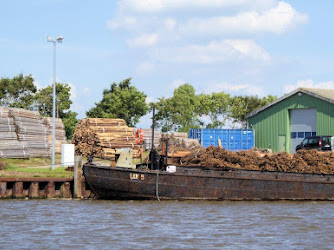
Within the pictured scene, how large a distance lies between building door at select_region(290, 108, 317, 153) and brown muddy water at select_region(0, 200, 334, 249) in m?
20.6

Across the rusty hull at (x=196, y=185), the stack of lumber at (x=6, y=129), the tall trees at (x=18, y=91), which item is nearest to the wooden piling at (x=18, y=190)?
the rusty hull at (x=196, y=185)

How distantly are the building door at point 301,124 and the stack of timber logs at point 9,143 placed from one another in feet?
65.6

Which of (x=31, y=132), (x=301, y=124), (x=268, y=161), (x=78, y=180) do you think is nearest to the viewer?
(x=78, y=180)

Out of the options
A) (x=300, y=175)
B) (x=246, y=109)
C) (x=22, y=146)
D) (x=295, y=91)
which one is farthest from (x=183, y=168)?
(x=246, y=109)

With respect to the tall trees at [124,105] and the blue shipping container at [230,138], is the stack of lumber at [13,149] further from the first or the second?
the tall trees at [124,105]

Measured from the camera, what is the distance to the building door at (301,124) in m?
47.5

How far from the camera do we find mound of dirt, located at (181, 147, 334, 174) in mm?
29375

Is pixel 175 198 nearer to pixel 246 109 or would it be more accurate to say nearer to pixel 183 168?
pixel 183 168

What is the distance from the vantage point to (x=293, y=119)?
49281 mm

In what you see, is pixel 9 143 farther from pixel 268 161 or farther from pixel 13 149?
pixel 268 161

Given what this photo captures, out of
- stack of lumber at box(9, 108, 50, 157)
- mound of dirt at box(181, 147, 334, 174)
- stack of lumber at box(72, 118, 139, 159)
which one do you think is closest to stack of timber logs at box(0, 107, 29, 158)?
stack of lumber at box(9, 108, 50, 157)

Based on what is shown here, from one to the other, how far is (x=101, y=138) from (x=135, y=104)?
28.2 meters

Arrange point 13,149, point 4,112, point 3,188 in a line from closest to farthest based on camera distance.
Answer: point 3,188
point 13,149
point 4,112

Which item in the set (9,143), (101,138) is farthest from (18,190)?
(101,138)
